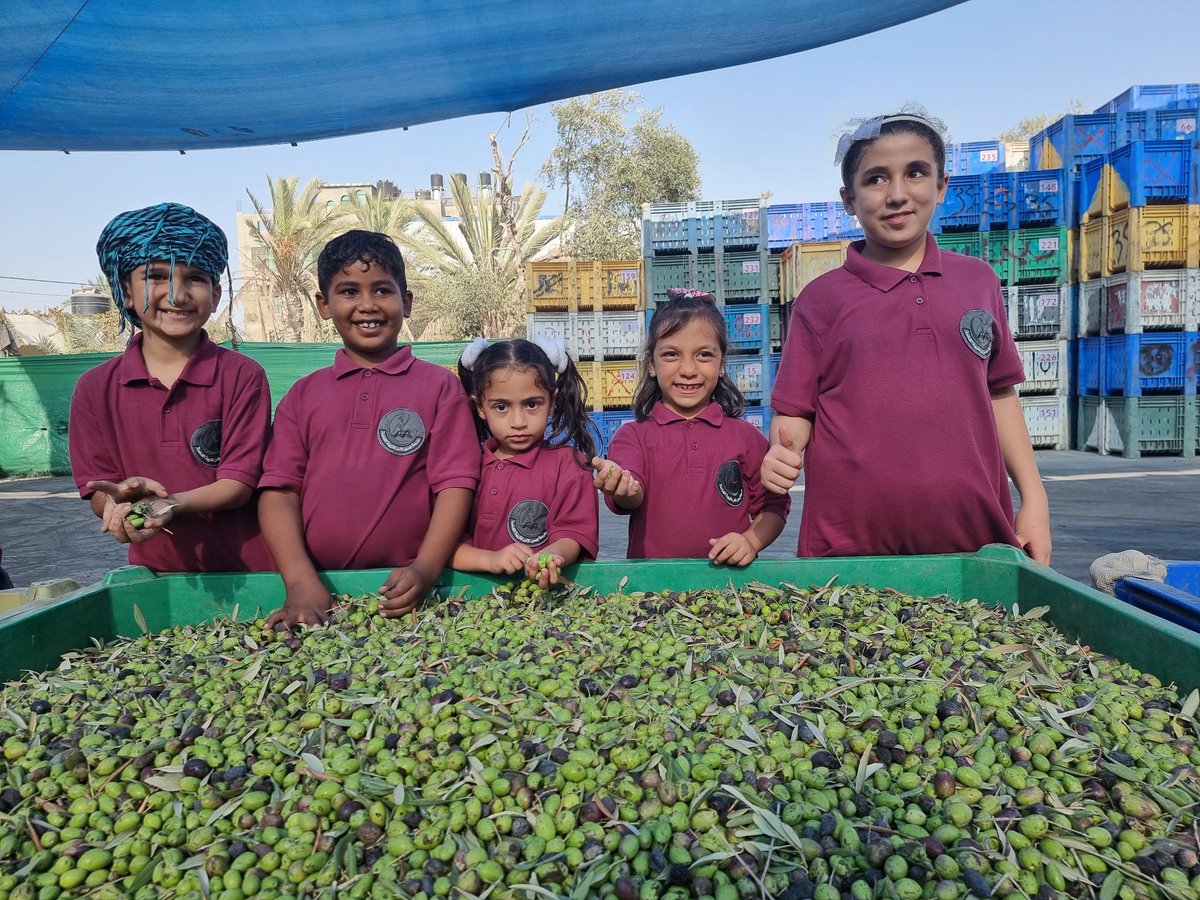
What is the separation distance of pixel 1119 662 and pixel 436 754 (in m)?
1.59

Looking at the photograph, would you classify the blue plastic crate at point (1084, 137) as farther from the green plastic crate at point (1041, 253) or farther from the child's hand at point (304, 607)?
the child's hand at point (304, 607)

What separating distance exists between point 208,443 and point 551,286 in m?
10.2

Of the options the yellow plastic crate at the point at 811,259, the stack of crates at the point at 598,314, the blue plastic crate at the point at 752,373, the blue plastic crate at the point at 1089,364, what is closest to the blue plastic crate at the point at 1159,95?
the blue plastic crate at the point at 1089,364

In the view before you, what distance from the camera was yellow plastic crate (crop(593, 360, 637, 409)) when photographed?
40.3 feet

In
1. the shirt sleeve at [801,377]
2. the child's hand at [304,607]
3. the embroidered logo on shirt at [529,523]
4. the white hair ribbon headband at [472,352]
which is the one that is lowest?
the child's hand at [304,607]

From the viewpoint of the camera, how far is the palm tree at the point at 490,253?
26594 mm

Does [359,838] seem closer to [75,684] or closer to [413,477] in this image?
[75,684]

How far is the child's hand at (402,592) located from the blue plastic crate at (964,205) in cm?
1205

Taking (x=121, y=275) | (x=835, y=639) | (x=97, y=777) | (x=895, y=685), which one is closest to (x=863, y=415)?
(x=835, y=639)

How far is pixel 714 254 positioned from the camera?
12305 mm

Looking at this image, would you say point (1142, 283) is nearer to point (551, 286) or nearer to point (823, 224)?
point (823, 224)

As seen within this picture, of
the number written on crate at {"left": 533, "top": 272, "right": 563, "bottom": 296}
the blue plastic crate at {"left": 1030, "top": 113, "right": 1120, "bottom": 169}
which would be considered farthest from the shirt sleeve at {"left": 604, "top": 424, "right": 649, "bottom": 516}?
the blue plastic crate at {"left": 1030, "top": 113, "right": 1120, "bottom": 169}

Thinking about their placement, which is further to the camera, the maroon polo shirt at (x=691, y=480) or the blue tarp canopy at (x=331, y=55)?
the blue tarp canopy at (x=331, y=55)

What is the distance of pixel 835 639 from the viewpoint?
6.24 feet
